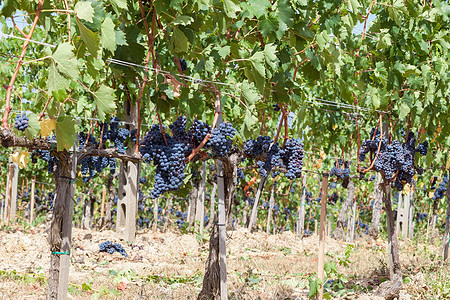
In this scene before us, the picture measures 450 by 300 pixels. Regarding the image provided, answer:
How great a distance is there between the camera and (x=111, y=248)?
748cm

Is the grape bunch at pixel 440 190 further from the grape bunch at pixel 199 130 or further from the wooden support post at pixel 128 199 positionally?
the grape bunch at pixel 199 130

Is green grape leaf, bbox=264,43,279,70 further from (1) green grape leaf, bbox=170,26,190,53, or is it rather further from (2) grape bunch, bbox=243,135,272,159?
(2) grape bunch, bbox=243,135,272,159

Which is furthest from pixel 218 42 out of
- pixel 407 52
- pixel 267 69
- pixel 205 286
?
pixel 407 52

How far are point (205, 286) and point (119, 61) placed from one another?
83.5 inches

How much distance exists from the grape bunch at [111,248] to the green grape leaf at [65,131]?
5597 mm

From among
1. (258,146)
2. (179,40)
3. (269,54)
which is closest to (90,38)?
(179,40)

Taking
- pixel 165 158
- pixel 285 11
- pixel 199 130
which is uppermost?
pixel 285 11

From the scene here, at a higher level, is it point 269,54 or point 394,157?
point 269,54

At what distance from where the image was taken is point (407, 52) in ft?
16.7

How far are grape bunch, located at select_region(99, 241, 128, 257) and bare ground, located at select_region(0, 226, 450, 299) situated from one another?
4.9 inches

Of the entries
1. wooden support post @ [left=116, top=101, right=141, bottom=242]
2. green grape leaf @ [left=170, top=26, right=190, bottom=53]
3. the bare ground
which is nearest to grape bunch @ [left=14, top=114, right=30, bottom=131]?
green grape leaf @ [left=170, top=26, right=190, bottom=53]

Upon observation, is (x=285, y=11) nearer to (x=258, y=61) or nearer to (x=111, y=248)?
(x=258, y=61)

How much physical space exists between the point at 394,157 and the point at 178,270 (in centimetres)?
331

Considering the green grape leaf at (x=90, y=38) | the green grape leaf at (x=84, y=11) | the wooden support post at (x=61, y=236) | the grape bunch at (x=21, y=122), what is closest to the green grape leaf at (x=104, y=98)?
the green grape leaf at (x=90, y=38)
